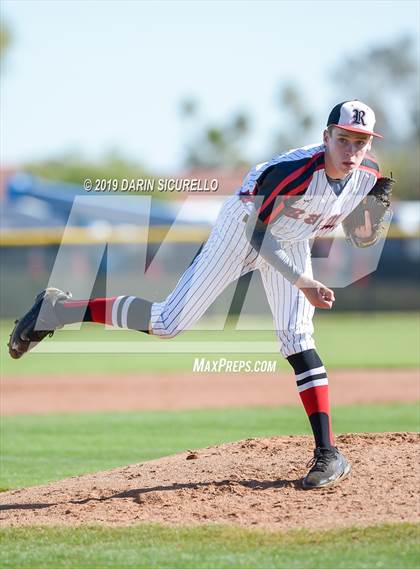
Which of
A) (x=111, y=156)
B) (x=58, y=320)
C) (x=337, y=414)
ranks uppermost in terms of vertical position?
(x=111, y=156)

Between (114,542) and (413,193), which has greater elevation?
(413,193)

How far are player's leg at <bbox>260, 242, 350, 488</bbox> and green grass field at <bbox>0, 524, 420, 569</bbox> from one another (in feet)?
3.32

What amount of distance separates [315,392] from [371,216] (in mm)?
1098

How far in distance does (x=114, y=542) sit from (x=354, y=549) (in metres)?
1.10

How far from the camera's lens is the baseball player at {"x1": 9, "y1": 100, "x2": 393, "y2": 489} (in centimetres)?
546

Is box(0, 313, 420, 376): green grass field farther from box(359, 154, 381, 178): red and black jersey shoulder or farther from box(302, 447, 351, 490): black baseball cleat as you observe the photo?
box(302, 447, 351, 490): black baseball cleat

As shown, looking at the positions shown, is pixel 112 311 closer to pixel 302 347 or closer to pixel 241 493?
pixel 302 347

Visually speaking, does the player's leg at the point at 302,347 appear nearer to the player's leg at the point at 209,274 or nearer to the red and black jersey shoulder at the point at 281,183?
the player's leg at the point at 209,274

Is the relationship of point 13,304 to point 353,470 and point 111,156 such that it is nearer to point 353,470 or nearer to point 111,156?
point 353,470

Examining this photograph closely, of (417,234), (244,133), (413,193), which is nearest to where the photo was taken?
(417,234)

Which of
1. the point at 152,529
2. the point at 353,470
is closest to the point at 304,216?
the point at 353,470

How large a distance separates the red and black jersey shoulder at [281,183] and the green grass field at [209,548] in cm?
169

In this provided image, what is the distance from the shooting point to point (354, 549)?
4.47 m
